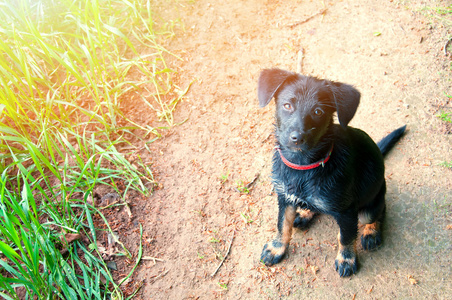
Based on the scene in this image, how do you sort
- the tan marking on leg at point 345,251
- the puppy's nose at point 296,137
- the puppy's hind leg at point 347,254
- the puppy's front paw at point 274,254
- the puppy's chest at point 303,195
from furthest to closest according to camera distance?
the puppy's front paw at point 274,254, the tan marking on leg at point 345,251, the puppy's hind leg at point 347,254, the puppy's chest at point 303,195, the puppy's nose at point 296,137

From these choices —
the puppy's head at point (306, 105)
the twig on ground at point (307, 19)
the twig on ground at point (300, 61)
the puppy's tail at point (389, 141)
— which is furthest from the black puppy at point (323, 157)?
the twig on ground at point (307, 19)

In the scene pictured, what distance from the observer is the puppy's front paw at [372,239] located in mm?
3083

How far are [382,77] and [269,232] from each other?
8.20ft

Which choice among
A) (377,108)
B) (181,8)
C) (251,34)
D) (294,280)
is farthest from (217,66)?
(294,280)

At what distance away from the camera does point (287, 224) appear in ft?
9.84

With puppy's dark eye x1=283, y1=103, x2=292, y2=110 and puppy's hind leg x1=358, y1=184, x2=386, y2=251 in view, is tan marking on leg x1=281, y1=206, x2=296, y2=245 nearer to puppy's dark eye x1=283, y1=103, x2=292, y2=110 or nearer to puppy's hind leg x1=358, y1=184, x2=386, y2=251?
puppy's hind leg x1=358, y1=184, x2=386, y2=251

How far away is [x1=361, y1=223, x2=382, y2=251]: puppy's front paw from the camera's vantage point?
308cm

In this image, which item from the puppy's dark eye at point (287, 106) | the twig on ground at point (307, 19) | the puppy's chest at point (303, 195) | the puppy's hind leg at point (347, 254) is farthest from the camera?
the twig on ground at point (307, 19)

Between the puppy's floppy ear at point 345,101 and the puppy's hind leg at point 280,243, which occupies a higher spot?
the puppy's floppy ear at point 345,101

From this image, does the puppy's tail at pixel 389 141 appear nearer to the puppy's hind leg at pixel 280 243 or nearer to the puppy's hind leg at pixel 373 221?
the puppy's hind leg at pixel 373 221

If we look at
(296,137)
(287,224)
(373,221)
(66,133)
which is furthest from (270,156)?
(66,133)

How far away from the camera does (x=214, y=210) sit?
3482 mm

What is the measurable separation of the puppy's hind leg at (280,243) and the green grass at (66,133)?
134 centimetres

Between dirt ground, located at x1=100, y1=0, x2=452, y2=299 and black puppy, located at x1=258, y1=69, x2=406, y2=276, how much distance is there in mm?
409
